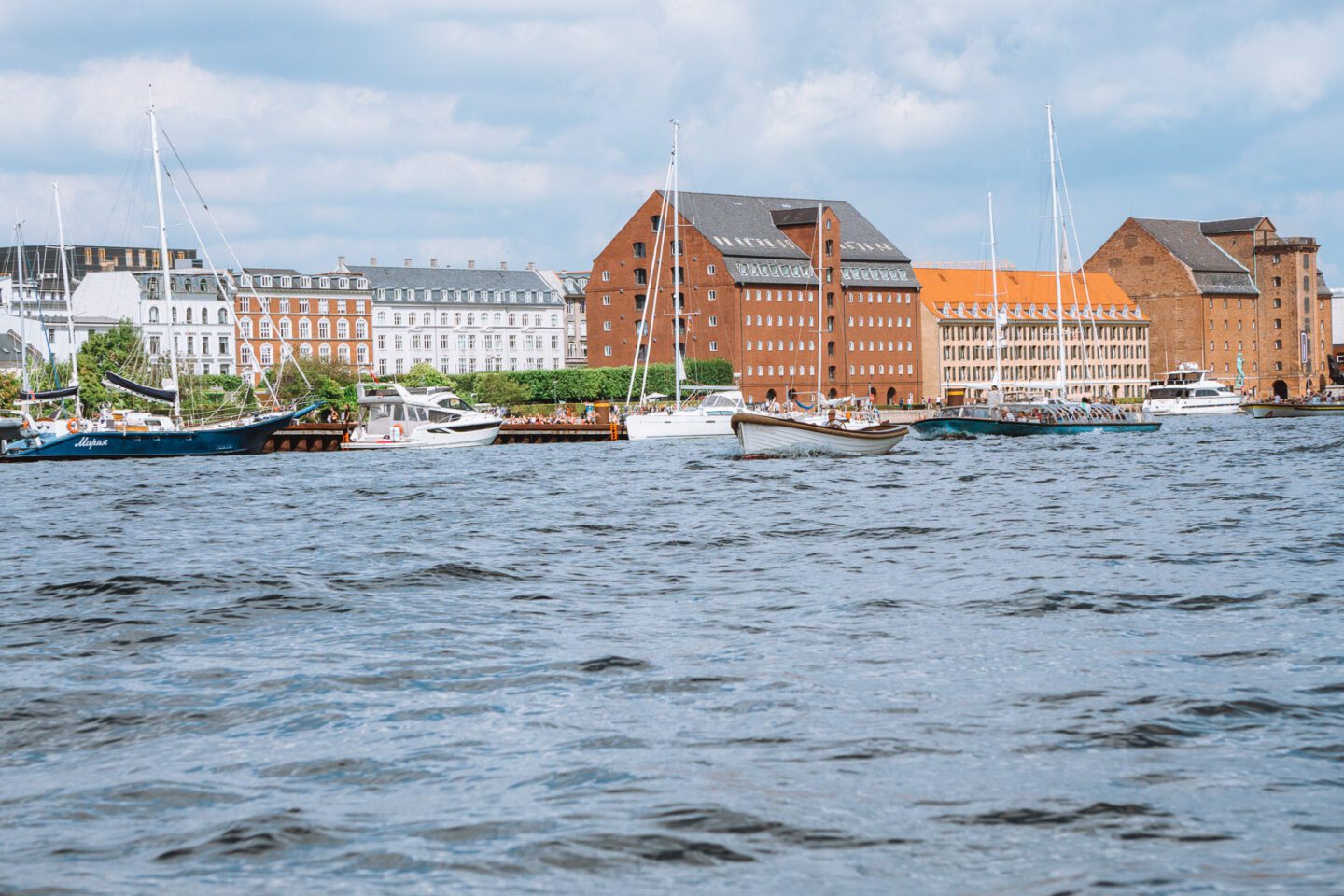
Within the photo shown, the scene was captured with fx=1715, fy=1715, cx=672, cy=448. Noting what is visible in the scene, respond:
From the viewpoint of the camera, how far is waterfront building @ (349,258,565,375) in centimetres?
17475

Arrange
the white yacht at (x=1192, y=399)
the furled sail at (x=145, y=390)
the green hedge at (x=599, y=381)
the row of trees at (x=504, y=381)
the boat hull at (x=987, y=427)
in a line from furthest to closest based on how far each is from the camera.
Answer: the white yacht at (x=1192, y=399), the green hedge at (x=599, y=381), the row of trees at (x=504, y=381), the boat hull at (x=987, y=427), the furled sail at (x=145, y=390)

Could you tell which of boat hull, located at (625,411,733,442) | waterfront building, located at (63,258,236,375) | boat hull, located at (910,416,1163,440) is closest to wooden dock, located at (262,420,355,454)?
boat hull, located at (625,411,733,442)

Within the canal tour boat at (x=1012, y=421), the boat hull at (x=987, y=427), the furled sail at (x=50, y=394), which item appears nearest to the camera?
the furled sail at (x=50, y=394)

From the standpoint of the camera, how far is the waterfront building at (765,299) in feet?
487

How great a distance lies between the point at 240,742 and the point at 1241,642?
28.2ft

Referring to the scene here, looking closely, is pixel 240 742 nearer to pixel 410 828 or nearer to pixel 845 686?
pixel 410 828

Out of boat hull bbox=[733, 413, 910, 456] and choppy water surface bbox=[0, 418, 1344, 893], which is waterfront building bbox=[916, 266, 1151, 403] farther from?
choppy water surface bbox=[0, 418, 1344, 893]

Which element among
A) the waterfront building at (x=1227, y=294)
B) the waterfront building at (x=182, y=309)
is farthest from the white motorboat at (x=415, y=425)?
the waterfront building at (x=1227, y=294)

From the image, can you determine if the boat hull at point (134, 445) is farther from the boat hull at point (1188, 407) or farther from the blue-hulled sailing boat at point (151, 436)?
→ the boat hull at point (1188, 407)

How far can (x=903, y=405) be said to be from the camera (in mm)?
156500

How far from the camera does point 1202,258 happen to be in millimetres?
190750

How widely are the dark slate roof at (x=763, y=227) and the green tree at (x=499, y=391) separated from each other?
21707 mm

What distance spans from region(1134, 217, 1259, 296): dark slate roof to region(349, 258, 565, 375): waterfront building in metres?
67.2

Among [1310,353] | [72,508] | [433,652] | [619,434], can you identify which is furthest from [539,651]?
[1310,353]
